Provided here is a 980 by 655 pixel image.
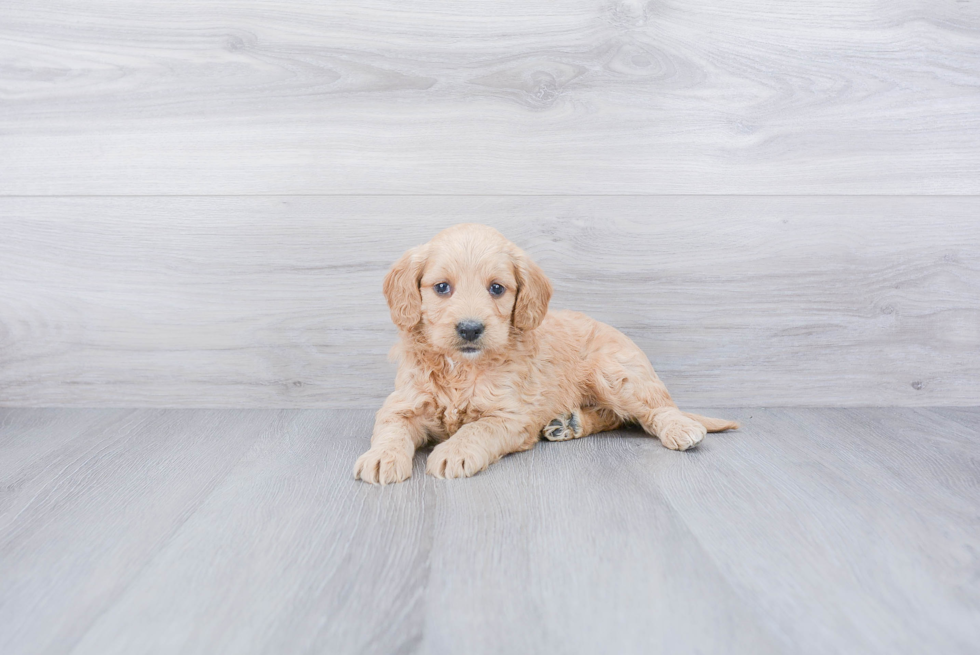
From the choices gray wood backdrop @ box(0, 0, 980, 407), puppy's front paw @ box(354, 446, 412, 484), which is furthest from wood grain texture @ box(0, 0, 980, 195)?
puppy's front paw @ box(354, 446, 412, 484)

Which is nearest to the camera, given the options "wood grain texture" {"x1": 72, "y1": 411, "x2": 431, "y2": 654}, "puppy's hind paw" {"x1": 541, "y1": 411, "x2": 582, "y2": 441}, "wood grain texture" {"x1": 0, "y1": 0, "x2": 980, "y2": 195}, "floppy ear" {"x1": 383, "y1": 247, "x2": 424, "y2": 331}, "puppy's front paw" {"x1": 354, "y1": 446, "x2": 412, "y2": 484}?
"wood grain texture" {"x1": 72, "y1": 411, "x2": 431, "y2": 654}

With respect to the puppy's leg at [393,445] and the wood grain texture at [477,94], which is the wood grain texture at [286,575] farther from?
the wood grain texture at [477,94]

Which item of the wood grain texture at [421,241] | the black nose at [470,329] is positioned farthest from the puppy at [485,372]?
the wood grain texture at [421,241]

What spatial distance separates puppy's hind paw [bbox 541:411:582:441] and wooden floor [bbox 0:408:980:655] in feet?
0.21

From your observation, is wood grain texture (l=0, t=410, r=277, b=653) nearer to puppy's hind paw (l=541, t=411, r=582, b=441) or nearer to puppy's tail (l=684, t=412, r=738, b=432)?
puppy's hind paw (l=541, t=411, r=582, b=441)

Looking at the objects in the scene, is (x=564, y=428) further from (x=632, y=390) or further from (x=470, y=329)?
(x=470, y=329)

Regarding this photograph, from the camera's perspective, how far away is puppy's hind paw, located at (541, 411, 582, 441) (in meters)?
1.76

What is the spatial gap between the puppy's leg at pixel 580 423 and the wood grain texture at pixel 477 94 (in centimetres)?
72

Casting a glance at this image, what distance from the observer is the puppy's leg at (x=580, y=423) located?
1764 millimetres

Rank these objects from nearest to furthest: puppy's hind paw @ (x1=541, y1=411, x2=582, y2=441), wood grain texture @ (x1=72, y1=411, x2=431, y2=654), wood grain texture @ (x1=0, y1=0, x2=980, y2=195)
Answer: wood grain texture @ (x1=72, y1=411, x2=431, y2=654), puppy's hind paw @ (x1=541, y1=411, x2=582, y2=441), wood grain texture @ (x1=0, y1=0, x2=980, y2=195)

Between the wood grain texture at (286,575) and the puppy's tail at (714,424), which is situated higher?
the wood grain texture at (286,575)

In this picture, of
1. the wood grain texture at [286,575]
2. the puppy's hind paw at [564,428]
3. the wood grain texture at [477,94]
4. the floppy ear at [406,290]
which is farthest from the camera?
the wood grain texture at [477,94]

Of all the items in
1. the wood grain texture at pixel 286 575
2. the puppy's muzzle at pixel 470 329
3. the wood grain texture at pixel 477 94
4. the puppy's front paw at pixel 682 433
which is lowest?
the puppy's front paw at pixel 682 433

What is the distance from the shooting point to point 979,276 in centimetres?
211
